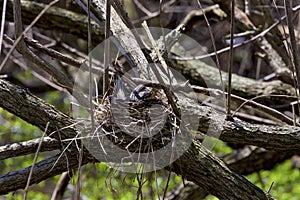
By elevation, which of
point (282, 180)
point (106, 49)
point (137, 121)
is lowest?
point (282, 180)

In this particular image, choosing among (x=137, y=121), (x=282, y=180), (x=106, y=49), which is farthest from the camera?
(x=282, y=180)

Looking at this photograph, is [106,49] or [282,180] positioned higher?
[106,49]

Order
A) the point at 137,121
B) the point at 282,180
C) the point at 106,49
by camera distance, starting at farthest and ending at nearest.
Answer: the point at 282,180 < the point at 137,121 < the point at 106,49

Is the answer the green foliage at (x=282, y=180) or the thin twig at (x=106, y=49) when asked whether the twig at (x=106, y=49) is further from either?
the green foliage at (x=282, y=180)

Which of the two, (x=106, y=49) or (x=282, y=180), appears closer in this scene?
(x=106, y=49)

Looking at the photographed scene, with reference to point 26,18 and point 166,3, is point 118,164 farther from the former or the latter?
point 166,3

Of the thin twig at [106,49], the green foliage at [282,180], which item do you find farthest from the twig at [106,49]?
the green foliage at [282,180]

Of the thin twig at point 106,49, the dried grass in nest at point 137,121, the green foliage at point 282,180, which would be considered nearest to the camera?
the thin twig at point 106,49

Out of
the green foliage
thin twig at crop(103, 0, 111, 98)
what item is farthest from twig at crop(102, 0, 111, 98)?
the green foliage

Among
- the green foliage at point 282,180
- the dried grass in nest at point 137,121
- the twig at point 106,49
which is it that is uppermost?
the twig at point 106,49

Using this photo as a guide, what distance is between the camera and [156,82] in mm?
1215

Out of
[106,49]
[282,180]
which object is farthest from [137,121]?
[282,180]

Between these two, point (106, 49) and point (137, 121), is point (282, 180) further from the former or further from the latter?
point (106, 49)

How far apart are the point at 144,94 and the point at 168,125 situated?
0.09m
